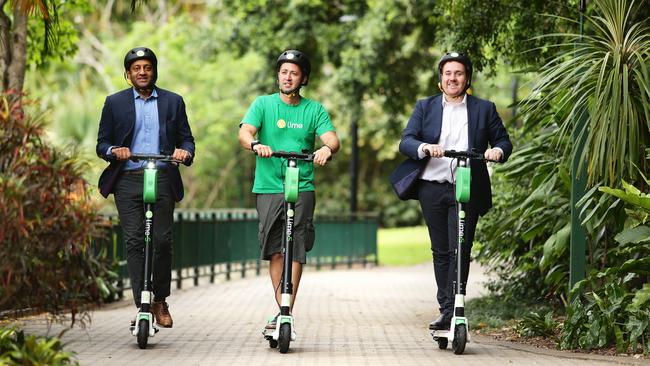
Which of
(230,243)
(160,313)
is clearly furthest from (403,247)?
(160,313)

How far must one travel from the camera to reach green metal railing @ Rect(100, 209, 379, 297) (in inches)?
690

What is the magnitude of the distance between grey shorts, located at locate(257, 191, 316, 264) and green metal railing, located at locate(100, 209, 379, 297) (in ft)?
10.5

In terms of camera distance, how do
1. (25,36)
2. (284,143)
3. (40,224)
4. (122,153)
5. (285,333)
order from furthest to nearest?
(25,36) → (284,143) → (122,153) → (285,333) → (40,224)

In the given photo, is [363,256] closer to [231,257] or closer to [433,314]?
[231,257]

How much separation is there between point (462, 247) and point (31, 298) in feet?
9.35

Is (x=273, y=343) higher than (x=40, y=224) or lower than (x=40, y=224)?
lower

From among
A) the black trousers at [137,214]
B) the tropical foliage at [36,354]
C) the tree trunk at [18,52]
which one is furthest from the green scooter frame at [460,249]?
the tree trunk at [18,52]

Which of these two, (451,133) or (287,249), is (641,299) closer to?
(451,133)

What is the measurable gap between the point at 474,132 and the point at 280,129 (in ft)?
4.36

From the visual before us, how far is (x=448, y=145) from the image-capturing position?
8.73 meters

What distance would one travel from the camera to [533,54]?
1255cm

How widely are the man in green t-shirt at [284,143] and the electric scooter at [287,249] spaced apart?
0.21 metres

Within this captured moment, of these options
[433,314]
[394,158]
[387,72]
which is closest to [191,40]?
[387,72]

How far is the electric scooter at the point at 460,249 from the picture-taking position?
8117mm
